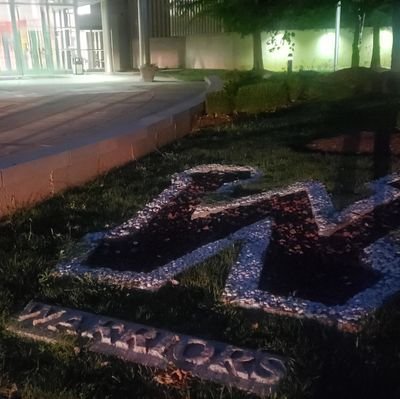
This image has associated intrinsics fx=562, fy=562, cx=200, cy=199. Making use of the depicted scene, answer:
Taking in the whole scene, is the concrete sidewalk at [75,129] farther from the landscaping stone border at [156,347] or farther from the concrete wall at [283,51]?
the concrete wall at [283,51]

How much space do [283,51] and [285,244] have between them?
22404 millimetres

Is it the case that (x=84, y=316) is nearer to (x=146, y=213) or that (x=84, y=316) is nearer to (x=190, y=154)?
(x=146, y=213)

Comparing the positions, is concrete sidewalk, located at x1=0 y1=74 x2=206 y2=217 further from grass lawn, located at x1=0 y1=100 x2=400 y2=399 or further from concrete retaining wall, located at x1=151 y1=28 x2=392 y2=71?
concrete retaining wall, located at x1=151 y1=28 x2=392 y2=71

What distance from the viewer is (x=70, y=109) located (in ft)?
37.9

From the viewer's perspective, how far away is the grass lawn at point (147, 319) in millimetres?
2725

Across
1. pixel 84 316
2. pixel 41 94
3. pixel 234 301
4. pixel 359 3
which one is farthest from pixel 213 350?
pixel 359 3

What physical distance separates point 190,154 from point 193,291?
13.4 ft

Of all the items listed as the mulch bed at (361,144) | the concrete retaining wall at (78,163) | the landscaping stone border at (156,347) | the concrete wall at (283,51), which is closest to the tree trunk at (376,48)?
the concrete wall at (283,51)

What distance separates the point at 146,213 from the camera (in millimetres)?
5246

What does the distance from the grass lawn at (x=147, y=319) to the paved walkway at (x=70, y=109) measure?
0.84 metres

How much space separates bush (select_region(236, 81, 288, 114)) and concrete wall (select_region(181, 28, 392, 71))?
13.2 meters

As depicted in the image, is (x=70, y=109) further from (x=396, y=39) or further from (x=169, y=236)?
(x=396, y=39)

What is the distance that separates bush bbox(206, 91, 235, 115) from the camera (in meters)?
10.7

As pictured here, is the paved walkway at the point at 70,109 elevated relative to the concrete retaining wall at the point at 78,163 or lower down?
lower down
